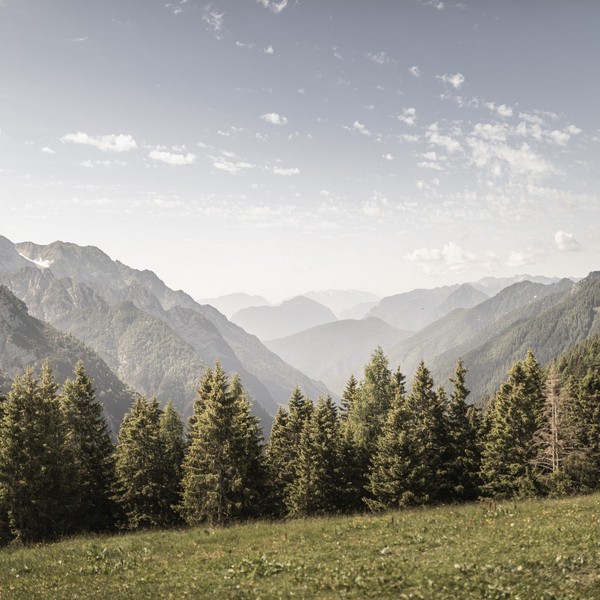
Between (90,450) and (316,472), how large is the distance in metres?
18.3

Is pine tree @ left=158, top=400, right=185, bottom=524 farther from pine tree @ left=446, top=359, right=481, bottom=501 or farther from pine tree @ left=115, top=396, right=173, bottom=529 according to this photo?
pine tree @ left=446, top=359, right=481, bottom=501

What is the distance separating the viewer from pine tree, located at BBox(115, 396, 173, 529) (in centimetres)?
3481

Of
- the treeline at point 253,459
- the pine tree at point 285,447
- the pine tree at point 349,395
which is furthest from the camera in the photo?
the pine tree at point 349,395

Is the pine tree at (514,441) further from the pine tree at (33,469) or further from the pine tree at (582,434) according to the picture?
the pine tree at (33,469)

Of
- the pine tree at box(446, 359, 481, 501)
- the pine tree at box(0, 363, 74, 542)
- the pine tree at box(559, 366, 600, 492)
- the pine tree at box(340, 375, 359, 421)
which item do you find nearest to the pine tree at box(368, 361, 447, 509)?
the pine tree at box(446, 359, 481, 501)

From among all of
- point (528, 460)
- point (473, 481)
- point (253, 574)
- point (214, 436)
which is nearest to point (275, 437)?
point (214, 436)

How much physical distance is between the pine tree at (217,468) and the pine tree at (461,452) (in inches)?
678

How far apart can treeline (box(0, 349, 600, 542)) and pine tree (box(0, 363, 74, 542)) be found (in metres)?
0.07

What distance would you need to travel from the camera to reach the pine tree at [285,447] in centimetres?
3919

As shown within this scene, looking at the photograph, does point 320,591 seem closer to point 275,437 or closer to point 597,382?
point 275,437

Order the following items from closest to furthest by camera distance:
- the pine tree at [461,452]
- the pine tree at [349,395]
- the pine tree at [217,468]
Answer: the pine tree at [217,468] → the pine tree at [461,452] → the pine tree at [349,395]

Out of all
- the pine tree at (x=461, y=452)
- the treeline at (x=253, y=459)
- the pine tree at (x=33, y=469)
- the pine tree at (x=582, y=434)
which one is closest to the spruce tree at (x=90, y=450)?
the treeline at (x=253, y=459)

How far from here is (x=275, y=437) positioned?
44.4 metres

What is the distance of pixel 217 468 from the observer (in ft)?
109
